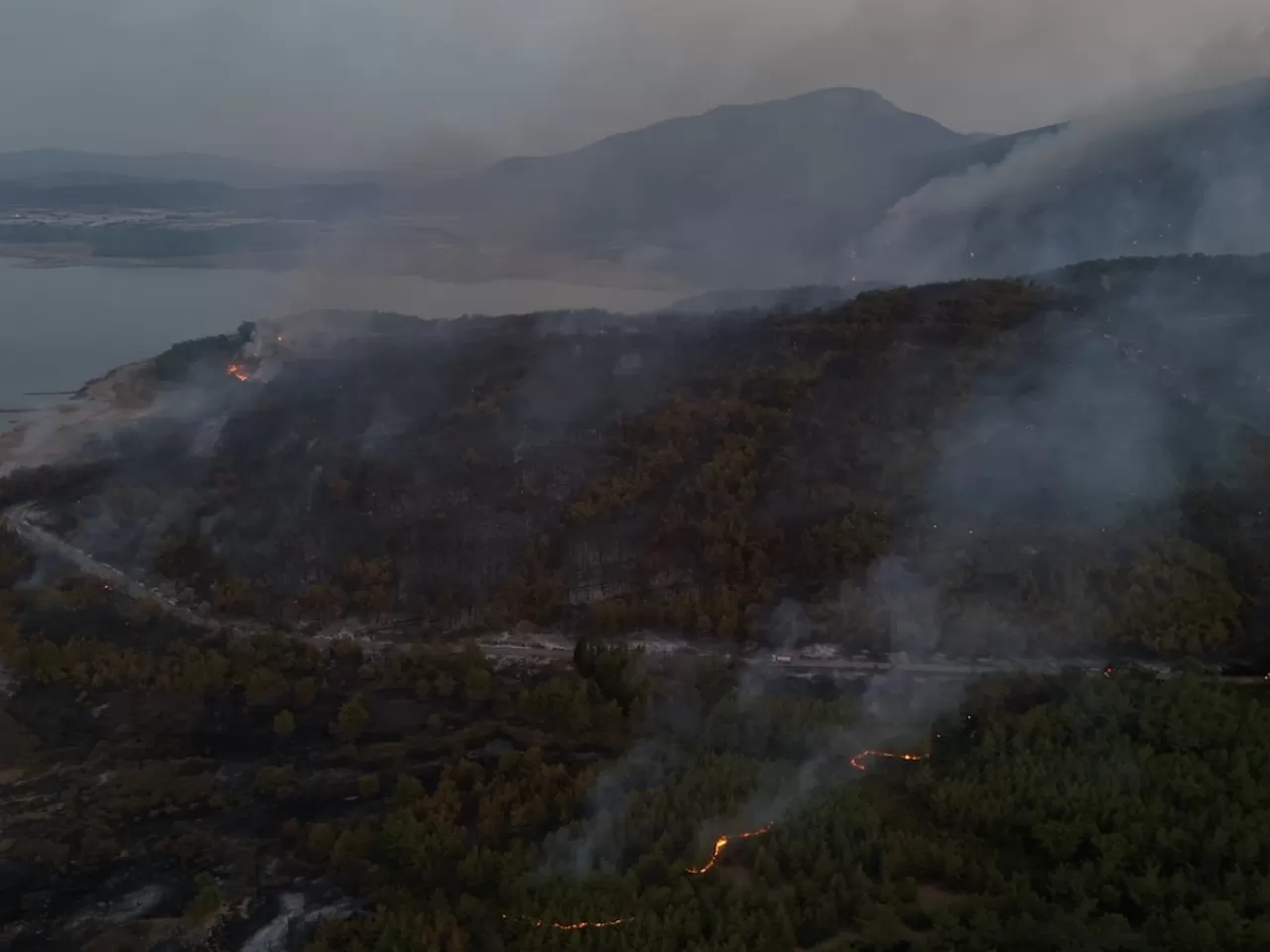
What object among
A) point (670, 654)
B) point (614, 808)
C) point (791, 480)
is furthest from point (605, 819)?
point (791, 480)

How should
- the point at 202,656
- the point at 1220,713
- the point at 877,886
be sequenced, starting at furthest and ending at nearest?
the point at 202,656
the point at 1220,713
the point at 877,886

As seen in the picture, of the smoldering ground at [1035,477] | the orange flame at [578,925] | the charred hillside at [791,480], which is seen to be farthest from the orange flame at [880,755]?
the orange flame at [578,925]

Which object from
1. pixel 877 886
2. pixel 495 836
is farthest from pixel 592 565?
pixel 877 886

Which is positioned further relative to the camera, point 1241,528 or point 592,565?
point 592,565

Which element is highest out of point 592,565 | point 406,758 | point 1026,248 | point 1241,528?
point 1026,248

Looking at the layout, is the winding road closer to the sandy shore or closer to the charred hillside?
the charred hillside

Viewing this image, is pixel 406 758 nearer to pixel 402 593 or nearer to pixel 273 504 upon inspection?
pixel 402 593

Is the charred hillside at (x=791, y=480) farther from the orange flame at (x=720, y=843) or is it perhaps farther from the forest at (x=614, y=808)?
the orange flame at (x=720, y=843)
